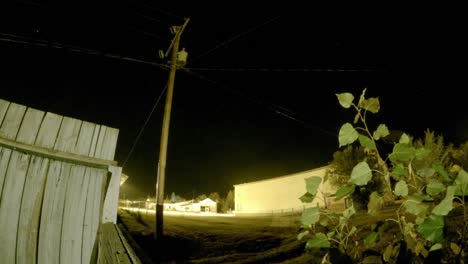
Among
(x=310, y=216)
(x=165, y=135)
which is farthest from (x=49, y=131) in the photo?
(x=165, y=135)

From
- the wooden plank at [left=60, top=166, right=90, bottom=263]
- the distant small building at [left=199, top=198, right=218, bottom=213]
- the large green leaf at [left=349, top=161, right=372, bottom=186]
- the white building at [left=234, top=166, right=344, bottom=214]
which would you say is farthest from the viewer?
the distant small building at [left=199, top=198, right=218, bottom=213]

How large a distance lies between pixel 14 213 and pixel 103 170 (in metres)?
1.05

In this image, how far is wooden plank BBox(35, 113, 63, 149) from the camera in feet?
11.4

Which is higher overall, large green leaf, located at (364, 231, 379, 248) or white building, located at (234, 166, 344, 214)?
white building, located at (234, 166, 344, 214)

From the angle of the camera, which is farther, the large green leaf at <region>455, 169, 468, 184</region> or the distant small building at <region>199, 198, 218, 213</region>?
the distant small building at <region>199, 198, 218, 213</region>

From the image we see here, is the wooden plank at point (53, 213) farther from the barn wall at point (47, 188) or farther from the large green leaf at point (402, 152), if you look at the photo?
the large green leaf at point (402, 152)

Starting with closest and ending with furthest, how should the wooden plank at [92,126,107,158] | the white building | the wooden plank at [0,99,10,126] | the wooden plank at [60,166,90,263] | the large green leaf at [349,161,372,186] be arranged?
the large green leaf at [349,161,372,186]
the wooden plank at [0,99,10,126]
the wooden plank at [60,166,90,263]
the wooden plank at [92,126,107,158]
the white building

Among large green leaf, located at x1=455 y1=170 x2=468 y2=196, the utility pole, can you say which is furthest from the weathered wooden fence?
the utility pole

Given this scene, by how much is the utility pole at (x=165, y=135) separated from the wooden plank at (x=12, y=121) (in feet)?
20.3

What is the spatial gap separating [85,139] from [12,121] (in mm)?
797

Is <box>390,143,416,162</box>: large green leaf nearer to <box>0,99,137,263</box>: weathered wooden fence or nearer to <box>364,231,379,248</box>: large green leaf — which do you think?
<box>364,231,379,248</box>: large green leaf

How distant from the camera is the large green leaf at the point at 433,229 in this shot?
41.6 inches

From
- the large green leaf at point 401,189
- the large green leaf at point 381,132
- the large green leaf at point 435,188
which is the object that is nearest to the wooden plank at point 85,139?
the large green leaf at point 381,132

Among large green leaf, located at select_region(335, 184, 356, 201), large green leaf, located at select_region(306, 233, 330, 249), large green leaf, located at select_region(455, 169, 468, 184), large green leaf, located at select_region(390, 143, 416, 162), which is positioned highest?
large green leaf, located at select_region(390, 143, 416, 162)
